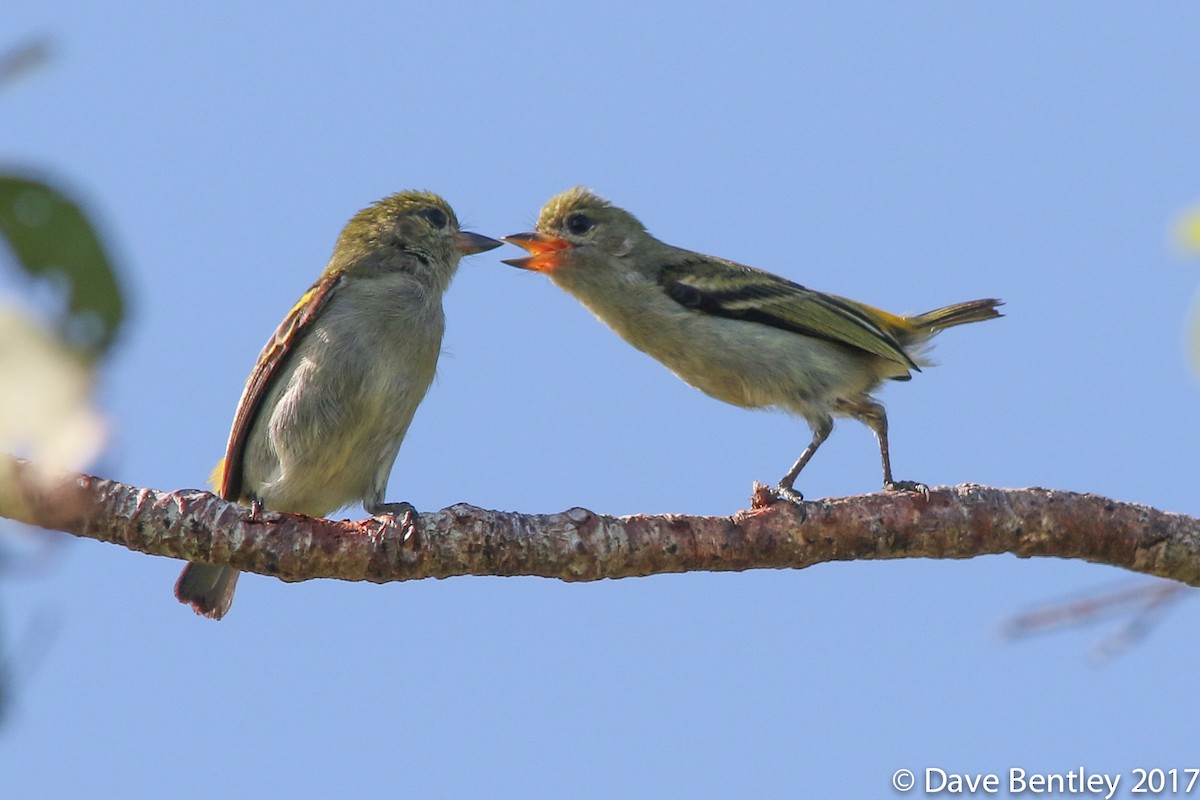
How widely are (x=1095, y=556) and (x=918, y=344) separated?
2649 mm

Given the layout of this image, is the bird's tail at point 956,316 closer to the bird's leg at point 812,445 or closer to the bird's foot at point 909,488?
the bird's leg at point 812,445

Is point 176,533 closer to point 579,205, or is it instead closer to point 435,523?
point 435,523

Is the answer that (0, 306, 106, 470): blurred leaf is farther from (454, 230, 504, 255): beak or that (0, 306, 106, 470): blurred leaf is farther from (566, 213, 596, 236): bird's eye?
(566, 213, 596, 236): bird's eye

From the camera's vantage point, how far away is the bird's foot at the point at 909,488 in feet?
19.2

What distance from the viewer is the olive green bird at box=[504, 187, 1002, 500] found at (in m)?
7.61

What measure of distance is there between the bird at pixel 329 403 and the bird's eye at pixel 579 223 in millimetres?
1685

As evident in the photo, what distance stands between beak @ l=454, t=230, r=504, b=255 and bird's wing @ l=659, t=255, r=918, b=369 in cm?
121

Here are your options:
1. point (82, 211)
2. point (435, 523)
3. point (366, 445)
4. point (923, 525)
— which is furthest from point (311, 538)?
point (82, 211)

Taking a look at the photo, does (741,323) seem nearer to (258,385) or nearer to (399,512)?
(399,512)

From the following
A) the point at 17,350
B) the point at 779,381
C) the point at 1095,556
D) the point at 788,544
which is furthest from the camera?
→ the point at 779,381

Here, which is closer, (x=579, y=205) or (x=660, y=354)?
(x=660, y=354)

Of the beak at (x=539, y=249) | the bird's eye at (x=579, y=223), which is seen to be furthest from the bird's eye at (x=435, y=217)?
the bird's eye at (x=579, y=223)

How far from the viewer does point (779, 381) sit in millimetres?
7570

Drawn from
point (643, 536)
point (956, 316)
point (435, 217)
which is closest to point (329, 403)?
point (435, 217)
